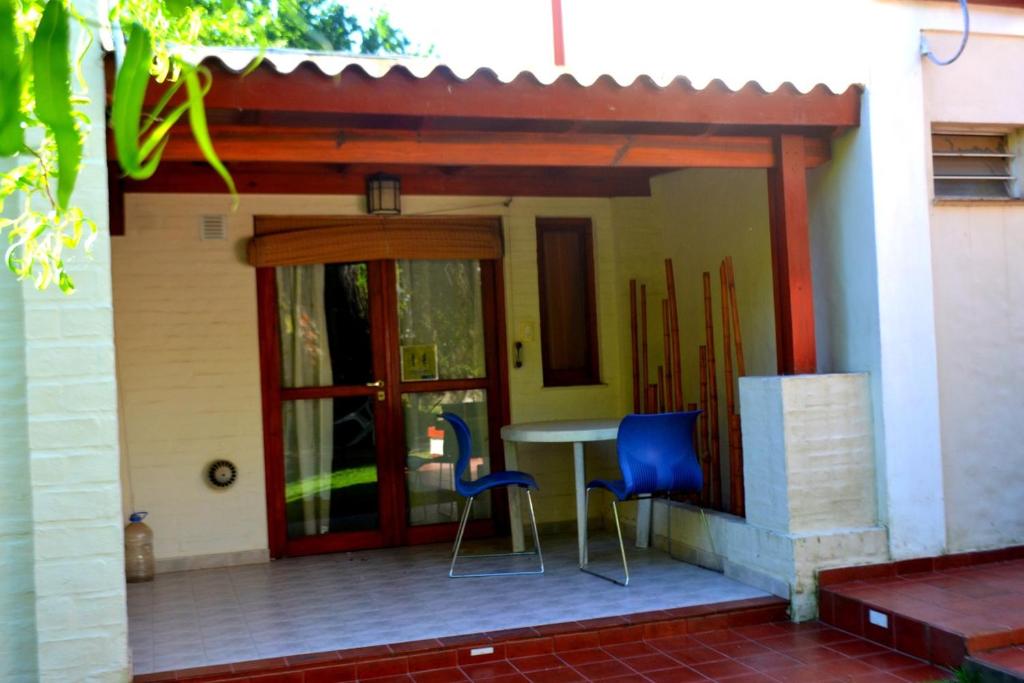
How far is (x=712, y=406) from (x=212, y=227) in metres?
3.34

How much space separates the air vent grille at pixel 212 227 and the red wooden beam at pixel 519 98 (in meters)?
2.45

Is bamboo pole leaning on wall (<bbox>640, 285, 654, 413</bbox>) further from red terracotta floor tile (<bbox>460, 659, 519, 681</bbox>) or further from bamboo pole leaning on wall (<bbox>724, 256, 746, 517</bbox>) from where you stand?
red terracotta floor tile (<bbox>460, 659, 519, 681</bbox>)

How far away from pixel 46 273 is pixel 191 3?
836mm

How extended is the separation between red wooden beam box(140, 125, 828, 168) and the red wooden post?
0.28 ft

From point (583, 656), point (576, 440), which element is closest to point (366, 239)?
point (576, 440)

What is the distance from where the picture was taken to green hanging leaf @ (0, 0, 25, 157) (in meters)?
1.15

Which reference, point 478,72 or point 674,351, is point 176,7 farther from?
point 674,351

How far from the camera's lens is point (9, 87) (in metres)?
1.17

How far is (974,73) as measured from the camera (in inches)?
224

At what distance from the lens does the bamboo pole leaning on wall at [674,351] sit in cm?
680

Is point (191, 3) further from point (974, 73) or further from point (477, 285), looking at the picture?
point (477, 285)

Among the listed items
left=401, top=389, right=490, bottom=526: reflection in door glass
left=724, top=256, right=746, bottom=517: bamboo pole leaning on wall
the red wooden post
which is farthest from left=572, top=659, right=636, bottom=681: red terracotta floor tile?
left=401, top=389, right=490, bottom=526: reflection in door glass

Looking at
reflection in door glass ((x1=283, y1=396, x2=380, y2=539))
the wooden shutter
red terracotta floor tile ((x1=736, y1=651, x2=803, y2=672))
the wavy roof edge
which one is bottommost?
red terracotta floor tile ((x1=736, y1=651, x2=803, y2=672))

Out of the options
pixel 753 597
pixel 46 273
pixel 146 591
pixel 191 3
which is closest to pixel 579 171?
pixel 753 597
